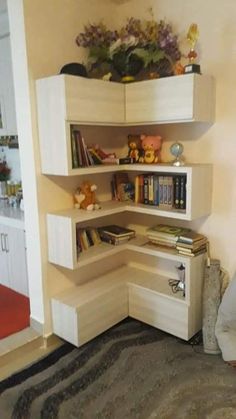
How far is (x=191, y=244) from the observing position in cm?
214

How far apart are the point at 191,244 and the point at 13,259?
154cm

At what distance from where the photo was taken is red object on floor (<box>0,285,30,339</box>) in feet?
7.58

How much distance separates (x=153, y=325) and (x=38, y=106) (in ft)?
5.44

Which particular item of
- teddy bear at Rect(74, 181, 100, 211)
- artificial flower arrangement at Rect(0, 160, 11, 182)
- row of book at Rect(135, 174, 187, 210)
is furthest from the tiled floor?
artificial flower arrangement at Rect(0, 160, 11, 182)

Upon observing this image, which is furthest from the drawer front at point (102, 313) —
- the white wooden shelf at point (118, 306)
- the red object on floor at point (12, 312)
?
the red object on floor at point (12, 312)

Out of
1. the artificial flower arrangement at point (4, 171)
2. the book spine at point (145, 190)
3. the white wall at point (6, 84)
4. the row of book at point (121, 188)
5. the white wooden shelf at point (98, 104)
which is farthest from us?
the artificial flower arrangement at point (4, 171)

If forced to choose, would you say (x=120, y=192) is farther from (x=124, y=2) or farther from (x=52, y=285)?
(x=124, y=2)

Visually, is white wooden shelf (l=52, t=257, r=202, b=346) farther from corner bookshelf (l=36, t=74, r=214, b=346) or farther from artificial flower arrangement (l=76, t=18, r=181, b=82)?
artificial flower arrangement (l=76, t=18, r=181, b=82)

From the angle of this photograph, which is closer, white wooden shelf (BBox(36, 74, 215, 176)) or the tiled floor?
white wooden shelf (BBox(36, 74, 215, 176))

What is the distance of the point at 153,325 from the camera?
2.33 m

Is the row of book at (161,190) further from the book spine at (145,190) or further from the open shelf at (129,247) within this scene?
the open shelf at (129,247)

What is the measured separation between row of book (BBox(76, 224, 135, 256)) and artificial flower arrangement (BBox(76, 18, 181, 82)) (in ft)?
3.50

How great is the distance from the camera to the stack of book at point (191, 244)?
2.15 m

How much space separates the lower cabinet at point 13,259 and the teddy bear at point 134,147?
109cm
